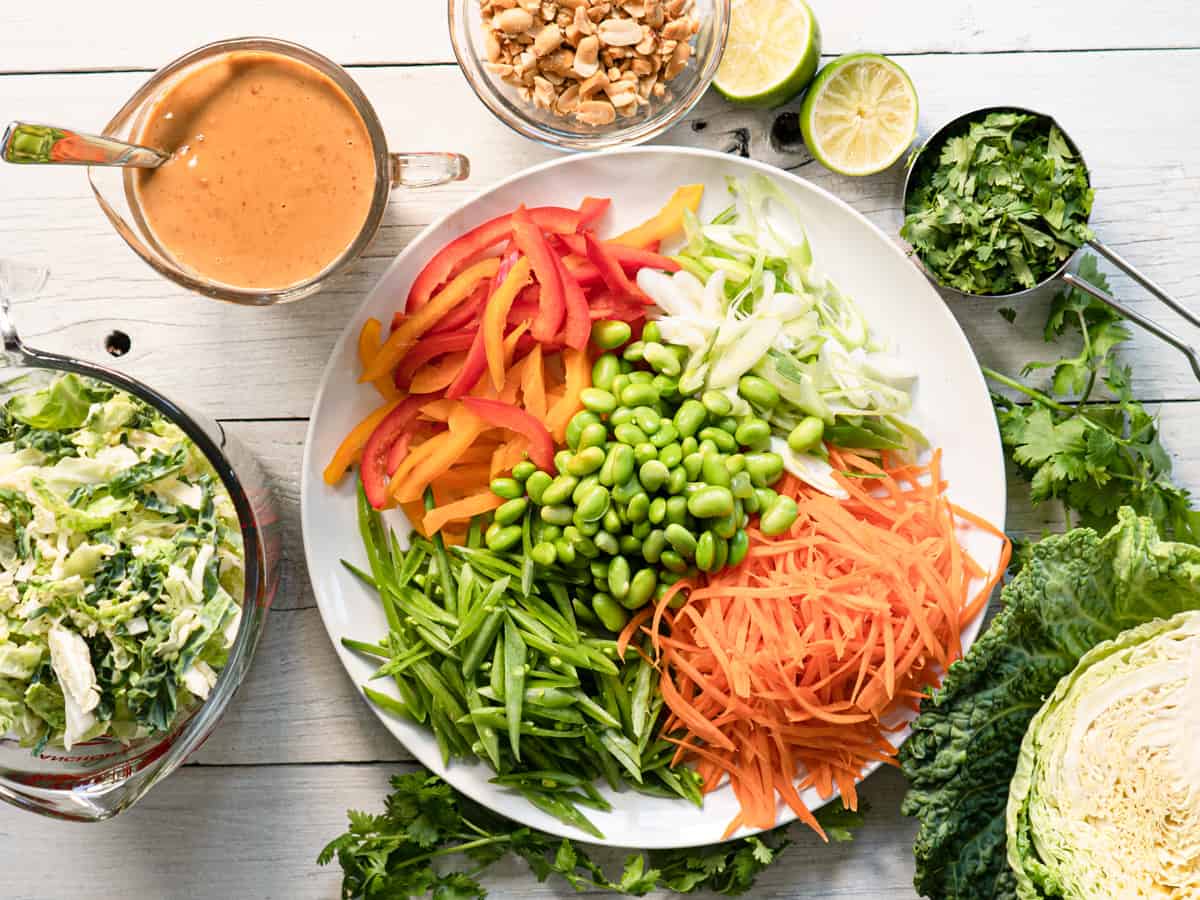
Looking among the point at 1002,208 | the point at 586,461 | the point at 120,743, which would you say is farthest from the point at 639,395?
the point at 120,743

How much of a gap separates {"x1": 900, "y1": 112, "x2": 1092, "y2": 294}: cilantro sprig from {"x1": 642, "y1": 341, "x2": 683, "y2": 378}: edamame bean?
71cm

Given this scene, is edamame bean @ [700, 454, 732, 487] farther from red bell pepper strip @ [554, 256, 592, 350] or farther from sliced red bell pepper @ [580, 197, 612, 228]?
sliced red bell pepper @ [580, 197, 612, 228]

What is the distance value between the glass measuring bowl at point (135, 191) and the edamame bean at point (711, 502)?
97cm

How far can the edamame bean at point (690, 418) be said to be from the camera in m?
2.36

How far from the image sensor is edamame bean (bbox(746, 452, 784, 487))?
238 centimetres

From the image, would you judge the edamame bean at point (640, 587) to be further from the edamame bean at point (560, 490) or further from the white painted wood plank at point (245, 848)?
the white painted wood plank at point (245, 848)

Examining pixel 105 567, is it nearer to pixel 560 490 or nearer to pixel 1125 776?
pixel 560 490

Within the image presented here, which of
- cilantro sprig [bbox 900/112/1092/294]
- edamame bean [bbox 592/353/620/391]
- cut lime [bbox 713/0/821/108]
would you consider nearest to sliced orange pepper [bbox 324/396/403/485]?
edamame bean [bbox 592/353/620/391]

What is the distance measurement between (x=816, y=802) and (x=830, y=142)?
1664 mm

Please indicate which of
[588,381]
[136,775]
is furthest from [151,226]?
[136,775]

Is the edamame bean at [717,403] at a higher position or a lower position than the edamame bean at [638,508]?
higher

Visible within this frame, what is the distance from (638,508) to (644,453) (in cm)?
13

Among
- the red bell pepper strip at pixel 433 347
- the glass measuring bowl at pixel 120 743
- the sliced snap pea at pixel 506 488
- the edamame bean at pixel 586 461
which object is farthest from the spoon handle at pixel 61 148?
the edamame bean at pixel 586 461

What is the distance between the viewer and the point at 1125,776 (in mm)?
2113
